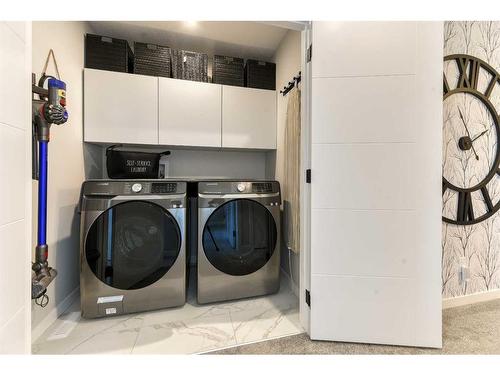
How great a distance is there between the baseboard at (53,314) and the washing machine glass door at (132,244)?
0.35m

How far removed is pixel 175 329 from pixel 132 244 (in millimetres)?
624

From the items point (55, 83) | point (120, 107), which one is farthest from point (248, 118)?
point (55, 83)

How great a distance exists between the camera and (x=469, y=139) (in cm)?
155

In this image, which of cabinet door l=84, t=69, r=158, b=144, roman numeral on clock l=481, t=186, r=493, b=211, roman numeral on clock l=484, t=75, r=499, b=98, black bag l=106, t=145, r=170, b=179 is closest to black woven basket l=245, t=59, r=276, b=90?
cabinet door l=84, t=69, r=158, b=144

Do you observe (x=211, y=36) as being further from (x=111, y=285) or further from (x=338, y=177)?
(x=111, y=285)

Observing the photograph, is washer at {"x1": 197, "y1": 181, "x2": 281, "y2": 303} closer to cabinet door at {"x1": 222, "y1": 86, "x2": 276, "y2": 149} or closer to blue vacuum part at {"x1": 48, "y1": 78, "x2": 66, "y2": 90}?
cabinet door at {"x1": 222, "y1": 86, "x2": 276, "y2": 149}

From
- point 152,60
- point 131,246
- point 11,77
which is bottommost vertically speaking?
point 131,246

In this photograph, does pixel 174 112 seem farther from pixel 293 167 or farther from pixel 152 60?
pixel 293 167

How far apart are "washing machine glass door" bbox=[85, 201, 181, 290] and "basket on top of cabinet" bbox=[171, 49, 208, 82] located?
4.01 ft

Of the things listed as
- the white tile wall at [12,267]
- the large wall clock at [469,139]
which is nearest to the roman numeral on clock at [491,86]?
the large wall clock at [469,139]

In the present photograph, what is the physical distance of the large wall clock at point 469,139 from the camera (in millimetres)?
1542
